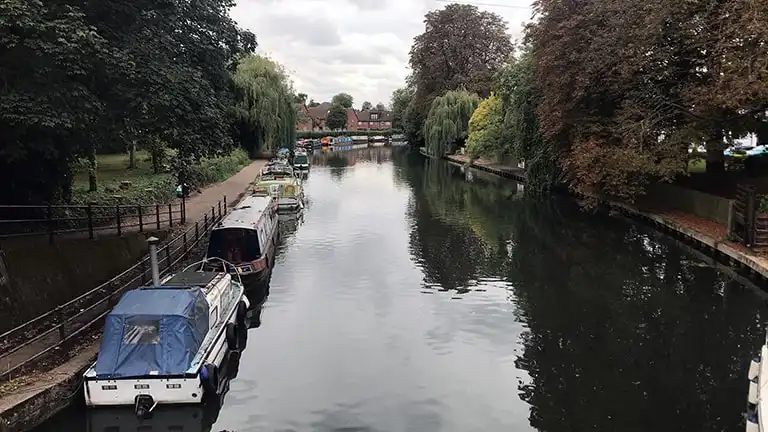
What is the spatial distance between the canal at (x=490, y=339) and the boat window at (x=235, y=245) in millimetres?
1357

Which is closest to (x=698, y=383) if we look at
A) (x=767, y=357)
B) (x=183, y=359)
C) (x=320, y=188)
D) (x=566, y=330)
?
(x=767, y=357)

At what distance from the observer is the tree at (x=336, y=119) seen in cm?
15088

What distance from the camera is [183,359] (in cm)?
1041

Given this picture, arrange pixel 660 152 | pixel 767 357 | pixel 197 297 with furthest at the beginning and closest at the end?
pixel 660 152 < pixel 197 297 < pixel 767 357

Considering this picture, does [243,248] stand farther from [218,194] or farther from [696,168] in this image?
[696,168]

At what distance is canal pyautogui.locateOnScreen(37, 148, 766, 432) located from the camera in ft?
34.5

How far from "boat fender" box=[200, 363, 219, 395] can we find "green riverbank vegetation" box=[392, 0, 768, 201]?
55.3 feet

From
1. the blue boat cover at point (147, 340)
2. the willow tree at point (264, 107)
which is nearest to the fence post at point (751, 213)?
the blue boat cover at point (147, 340)

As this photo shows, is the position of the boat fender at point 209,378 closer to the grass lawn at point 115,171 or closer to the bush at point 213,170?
the grass lawn at point 115,171

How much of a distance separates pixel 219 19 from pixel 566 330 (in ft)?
43.4

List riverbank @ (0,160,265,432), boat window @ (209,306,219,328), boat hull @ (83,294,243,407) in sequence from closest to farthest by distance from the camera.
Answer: riverbank @ (0,160,265,432) < boat hull @ (83,294,243,407) < boat window @ (209,306,219,328)

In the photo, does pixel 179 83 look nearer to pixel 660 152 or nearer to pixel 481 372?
pixel 481 372

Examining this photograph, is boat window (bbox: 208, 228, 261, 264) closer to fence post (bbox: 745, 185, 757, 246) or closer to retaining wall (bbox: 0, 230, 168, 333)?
retaining wall (bbox: 0, 230, 168, 333)

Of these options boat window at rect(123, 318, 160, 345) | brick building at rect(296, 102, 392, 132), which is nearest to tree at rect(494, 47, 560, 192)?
boat window at rect(123, 318, 160, 345)
